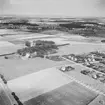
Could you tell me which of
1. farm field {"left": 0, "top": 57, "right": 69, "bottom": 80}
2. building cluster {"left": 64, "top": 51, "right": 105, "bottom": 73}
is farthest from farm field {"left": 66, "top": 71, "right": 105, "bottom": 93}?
farm field {"left": 0, "top": 57, "right": 69, "bottom": 80}

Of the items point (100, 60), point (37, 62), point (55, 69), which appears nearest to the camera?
point (55, 69)

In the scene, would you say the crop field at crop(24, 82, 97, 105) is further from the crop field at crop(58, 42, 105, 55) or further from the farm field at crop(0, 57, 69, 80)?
the crop field at crop(58, 42, 105, 55)

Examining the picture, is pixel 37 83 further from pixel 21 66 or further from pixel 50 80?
pixel 21 66

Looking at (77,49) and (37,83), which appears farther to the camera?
(77,49)

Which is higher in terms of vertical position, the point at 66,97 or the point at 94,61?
the point at 66,97

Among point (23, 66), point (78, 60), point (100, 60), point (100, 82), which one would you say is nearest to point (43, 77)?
point (23, 66)

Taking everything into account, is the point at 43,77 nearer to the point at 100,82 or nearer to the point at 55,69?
the point at 55,69

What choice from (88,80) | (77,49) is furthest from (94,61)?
(77,49)
